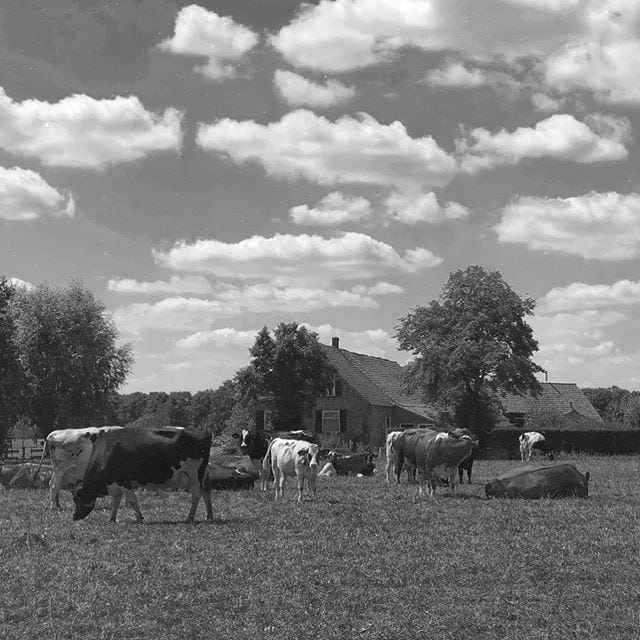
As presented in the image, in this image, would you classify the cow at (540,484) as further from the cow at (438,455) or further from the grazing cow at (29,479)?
the grazing cow at (29,479)

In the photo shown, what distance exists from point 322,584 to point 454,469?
45.0 feet

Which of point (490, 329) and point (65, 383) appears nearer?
point (65, 383)

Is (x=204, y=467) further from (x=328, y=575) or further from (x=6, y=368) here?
(x=6, y=368)

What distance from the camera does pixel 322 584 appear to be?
419 inches

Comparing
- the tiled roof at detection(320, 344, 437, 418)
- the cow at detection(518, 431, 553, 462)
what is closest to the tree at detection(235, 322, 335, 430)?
the tiled roof at detection(320, 344, 437, 418)

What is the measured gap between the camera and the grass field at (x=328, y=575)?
8.94 m

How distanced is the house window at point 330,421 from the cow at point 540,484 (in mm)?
55496

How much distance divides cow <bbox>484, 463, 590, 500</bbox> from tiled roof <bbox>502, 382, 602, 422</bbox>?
70938 mm

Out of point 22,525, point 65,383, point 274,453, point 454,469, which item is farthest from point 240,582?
point 65,383

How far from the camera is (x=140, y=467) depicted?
55.2ft

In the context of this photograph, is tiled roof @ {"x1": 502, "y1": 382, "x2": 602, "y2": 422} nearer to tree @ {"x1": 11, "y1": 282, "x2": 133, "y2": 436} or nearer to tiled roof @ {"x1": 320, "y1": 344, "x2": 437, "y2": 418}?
tiled roof @ {"x1": 320, "y1": 344, "x2": 437, "y2": 418}

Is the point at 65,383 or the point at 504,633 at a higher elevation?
the point at 65,383

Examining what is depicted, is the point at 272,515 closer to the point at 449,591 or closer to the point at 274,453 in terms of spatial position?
the point at 274,453

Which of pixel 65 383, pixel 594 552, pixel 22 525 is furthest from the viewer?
pixel 65 383
